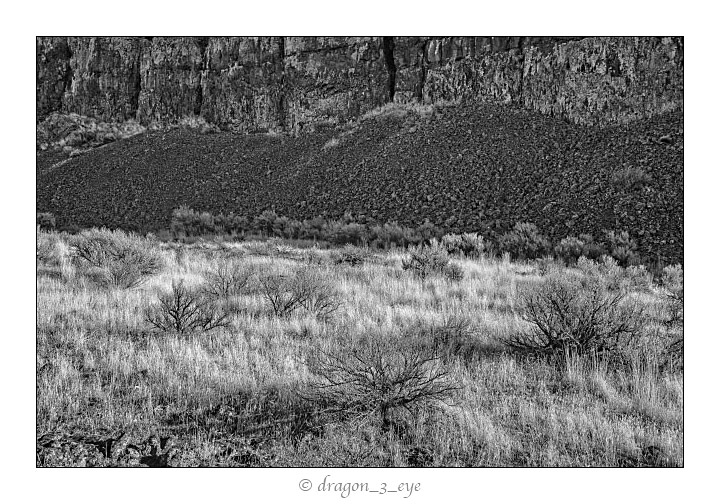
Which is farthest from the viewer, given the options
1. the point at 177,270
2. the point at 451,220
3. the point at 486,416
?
the point at 451,220

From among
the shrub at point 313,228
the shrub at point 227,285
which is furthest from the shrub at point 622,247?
the shrub at point 313,228

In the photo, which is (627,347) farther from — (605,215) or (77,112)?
(77,112)

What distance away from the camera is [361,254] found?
15039 mm

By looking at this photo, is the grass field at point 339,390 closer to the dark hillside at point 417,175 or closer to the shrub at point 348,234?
the dark hillside at point 417,175

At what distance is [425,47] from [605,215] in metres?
26.5

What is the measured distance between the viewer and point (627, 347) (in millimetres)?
4898

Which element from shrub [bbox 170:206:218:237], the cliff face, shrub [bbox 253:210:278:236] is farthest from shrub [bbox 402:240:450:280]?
shrub [bbox 170:206:218:237]

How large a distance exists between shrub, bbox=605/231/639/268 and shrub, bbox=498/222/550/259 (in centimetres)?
193

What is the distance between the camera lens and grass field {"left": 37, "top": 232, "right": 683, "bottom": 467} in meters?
3.11

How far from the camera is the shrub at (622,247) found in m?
14.1

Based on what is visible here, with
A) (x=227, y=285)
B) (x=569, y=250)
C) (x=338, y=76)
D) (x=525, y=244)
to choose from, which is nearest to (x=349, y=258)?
(x=227, y=285)

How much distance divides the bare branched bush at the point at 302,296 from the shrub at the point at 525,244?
10055mm

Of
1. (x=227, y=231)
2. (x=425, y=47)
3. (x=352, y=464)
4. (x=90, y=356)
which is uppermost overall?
(x=425, y=47)

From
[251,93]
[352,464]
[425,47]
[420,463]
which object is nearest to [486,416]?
[420,463]
